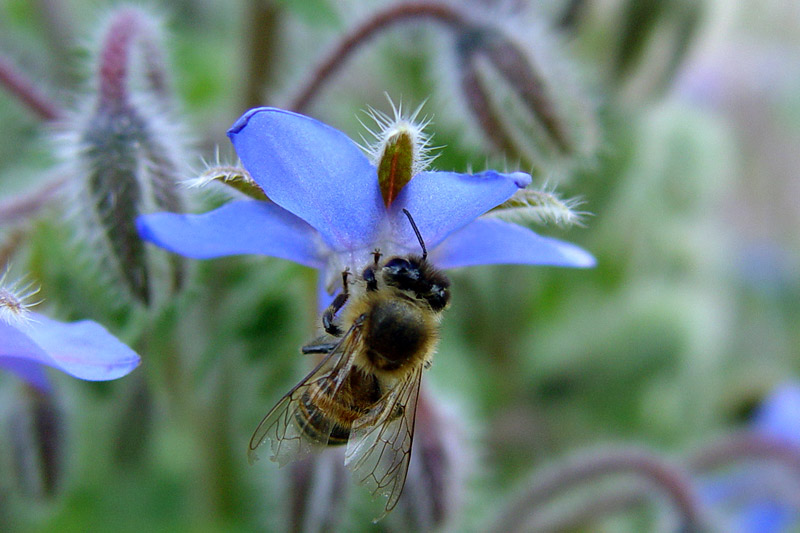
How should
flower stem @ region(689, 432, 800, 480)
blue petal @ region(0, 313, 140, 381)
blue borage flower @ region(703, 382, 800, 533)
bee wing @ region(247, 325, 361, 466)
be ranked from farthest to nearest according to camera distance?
blue borage flower @ region(703, 382, 800, 533), flower stem @ region(689, 432, 800, 480), bee wing @ region(247, 325, 361, 466), blue petal @ region(0, 313, 140, 381)

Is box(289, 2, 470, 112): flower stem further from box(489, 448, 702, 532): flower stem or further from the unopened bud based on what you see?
box(489, 448, 702, 532): flower stem

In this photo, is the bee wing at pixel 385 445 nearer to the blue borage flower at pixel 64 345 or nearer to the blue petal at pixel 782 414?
the blue borage flower at pixel 64 345

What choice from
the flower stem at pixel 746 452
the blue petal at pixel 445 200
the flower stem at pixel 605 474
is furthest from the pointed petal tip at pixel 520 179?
→ the flower stem at pixel 746 452

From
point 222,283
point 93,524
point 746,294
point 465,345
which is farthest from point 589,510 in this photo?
point 746,294

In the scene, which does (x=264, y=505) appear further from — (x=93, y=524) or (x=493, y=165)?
(x=493, y=165)

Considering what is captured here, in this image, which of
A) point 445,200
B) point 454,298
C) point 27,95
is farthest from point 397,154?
point 454,298

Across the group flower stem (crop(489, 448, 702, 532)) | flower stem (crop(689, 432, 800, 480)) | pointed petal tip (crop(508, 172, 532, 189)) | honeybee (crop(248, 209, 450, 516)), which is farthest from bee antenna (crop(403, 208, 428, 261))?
flower stem (crop(689, 432, 800, 480))
